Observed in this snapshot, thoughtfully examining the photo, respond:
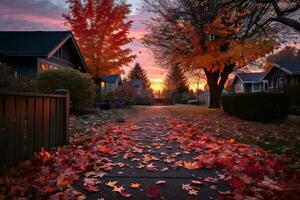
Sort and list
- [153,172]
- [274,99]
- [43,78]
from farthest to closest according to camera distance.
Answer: [43,78], [274,99], [153,172]

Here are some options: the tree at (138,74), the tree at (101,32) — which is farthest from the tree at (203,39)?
the tree at (138,74)

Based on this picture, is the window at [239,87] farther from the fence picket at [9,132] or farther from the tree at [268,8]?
the fence picket at [9,132]

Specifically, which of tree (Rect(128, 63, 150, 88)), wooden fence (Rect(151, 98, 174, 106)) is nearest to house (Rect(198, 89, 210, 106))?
wooden fence (Rect(151, 98, 174, 106))

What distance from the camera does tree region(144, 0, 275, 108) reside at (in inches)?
508

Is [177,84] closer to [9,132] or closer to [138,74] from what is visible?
[138,74]

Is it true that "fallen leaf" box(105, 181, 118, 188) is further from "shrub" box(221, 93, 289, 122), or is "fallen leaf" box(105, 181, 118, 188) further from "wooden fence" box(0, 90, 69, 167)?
"shrub" box(221, 93, 289, 122)

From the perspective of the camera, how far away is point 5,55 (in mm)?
20578

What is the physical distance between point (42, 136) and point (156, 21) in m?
19.5

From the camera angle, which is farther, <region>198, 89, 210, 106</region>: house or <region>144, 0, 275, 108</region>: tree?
<region>198, 89, 210, 106</region>: house

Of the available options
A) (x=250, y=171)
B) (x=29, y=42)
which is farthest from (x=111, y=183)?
(x=29, y=42)

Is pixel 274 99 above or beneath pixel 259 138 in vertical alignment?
above

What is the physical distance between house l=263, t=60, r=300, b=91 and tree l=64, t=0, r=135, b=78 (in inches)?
612

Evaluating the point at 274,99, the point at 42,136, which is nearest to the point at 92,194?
the point at 42,136

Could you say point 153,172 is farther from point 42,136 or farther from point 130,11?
point 130,11
